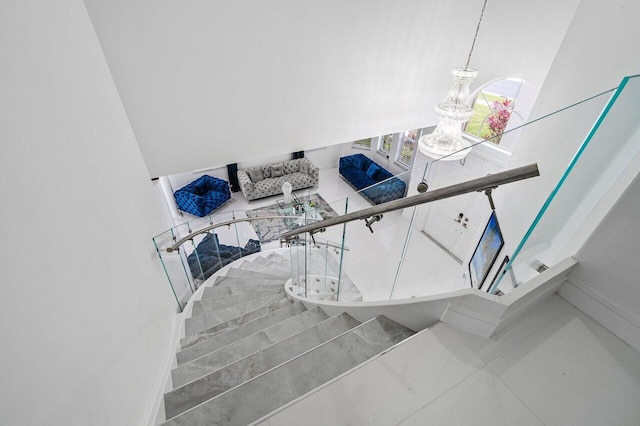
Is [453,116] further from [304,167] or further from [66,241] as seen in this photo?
[304,167]

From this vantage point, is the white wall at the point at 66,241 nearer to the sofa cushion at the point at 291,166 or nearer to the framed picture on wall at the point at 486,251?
the framed picture on wall at the point at 486,251

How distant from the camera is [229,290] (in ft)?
11.3

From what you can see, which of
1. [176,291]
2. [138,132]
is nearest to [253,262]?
[176,291]

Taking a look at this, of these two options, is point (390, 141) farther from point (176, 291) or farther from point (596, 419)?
point (596, 419)

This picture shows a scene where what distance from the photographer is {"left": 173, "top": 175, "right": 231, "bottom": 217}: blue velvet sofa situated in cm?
671

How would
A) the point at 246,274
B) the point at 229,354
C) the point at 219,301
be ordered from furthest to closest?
the point at 246,274 → the point at 219,301 → the point at 229,354

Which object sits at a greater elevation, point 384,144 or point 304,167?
point 384,144

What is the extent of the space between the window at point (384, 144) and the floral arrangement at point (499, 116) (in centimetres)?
405

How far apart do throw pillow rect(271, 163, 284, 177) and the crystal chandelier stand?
5.48 m

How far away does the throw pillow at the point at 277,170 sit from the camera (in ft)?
26.1

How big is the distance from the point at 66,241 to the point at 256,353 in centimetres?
123

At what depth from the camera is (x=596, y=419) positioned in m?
A: 0.77

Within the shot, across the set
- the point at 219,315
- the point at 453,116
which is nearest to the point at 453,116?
the point at 453,116

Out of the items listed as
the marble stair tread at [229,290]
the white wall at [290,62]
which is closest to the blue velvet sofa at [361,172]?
the white wall at [290,62]
